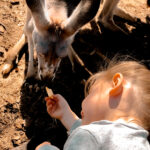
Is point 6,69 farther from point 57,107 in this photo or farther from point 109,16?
point 109,16

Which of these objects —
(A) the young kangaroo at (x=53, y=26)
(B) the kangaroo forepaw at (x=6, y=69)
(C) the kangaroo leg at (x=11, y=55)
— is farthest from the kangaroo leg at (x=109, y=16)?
(B) the kangaroo forepaw at (x=6, y=69)

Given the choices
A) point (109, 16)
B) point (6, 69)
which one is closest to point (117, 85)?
point (6, 69)

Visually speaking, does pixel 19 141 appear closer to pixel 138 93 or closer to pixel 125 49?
pixel 138 93

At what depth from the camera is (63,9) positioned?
3.12m

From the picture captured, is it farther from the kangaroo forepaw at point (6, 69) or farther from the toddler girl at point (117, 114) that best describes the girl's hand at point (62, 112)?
the kangaroo forepaw at point (6, 69)

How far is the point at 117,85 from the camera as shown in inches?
69.1

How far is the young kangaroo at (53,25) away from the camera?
2570 millimetres

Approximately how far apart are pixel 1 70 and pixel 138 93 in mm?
2259


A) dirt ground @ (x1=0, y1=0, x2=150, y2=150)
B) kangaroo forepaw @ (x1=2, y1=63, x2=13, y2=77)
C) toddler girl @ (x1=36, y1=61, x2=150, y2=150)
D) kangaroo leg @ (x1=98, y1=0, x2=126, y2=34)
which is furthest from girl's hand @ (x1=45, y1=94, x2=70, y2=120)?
kangaroo leg @ (x1=98, y1=0, x2=126, y2=34)

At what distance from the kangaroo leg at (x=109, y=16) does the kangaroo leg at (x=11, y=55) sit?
4.24 ft

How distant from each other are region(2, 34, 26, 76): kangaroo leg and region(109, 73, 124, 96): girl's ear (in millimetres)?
2037

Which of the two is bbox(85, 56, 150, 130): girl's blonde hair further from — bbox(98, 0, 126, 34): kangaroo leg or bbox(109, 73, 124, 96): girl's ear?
bbox(98, 0, 126, 34): kangaroo leg

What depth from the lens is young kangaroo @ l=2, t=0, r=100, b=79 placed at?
257 centimetres

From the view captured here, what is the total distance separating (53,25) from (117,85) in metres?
1.30
